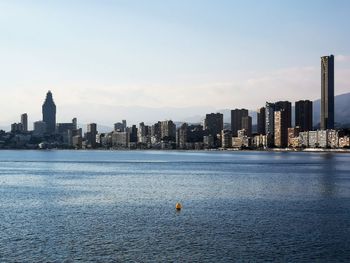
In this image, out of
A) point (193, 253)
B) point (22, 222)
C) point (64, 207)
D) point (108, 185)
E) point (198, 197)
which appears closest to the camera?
point (193, 253)

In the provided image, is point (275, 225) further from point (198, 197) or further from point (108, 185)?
point (108, 185)

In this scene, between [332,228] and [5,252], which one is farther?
[332,228]

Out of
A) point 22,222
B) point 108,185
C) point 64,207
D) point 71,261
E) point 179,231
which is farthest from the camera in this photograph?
point 108,185

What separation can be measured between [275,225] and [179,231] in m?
11.1

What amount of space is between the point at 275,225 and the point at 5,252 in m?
28.5

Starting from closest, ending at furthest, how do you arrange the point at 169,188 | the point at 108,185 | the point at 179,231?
the point at 179,231 < the point at 169,188 < the point at 108,185

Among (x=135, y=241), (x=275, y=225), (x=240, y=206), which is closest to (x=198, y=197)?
(x=240, y=206)

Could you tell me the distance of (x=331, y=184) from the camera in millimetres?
111312

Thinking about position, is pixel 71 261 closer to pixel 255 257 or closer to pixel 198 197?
pixel 255 257

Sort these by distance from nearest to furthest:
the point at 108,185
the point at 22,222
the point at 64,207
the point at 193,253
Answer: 1. the point at 193,253
2. the point at 22,222
3. the point at 64,207
4. the point at 108,185

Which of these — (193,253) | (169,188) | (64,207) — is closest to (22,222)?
(64,207)

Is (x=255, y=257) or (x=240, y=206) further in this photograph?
(x=240, y=206)

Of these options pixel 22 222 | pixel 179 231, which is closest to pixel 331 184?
pixel 179 231

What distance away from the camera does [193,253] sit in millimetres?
44812
